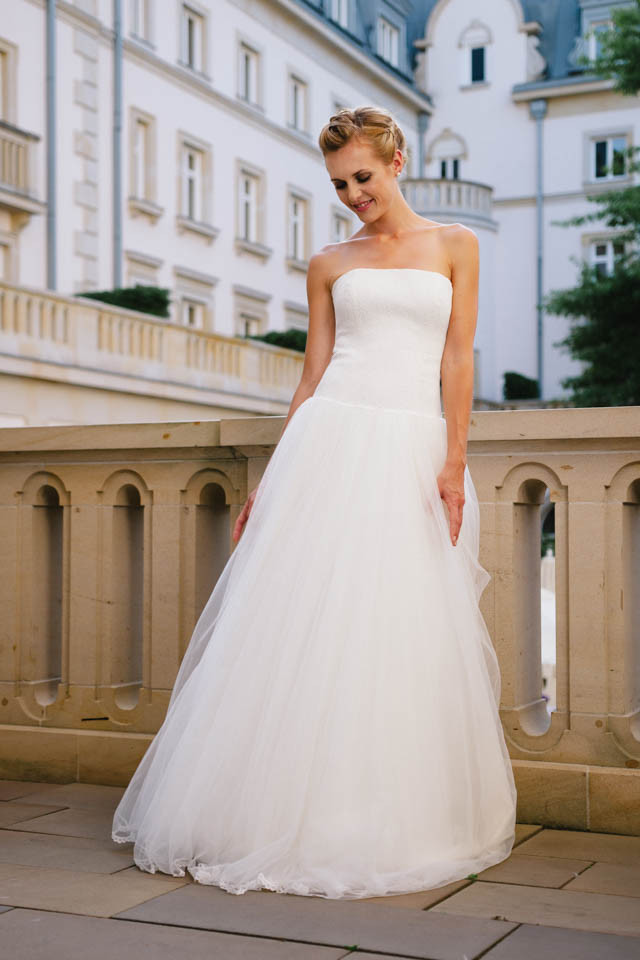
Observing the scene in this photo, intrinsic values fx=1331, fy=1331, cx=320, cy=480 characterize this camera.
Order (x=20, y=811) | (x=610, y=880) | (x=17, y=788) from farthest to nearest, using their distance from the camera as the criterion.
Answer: (x=17, y=788), (x=20, y=811), (x=610, y=880)

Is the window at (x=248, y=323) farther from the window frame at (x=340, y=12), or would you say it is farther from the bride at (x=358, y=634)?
the bride at (x=358, y=634)

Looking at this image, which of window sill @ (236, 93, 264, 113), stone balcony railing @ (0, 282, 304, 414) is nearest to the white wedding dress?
stone balcony railing @ (0, 282, 304, 414)

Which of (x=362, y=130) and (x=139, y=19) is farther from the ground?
(x=139, y=19)

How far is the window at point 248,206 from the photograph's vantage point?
31.2 metres

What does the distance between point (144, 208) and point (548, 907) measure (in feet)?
80.7

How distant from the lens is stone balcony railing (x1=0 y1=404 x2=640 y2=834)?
4219 mm

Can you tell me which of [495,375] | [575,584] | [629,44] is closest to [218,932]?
[575,584]

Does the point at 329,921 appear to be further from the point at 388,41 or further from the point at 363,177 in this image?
the point at 388,41

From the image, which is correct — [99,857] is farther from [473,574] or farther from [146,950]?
[473,574]

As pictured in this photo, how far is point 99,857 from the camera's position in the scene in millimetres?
3740

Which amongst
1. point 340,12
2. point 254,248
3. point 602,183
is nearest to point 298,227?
point 254,248

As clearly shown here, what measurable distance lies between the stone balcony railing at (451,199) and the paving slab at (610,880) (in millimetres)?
33433

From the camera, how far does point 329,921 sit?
3105 millimetres

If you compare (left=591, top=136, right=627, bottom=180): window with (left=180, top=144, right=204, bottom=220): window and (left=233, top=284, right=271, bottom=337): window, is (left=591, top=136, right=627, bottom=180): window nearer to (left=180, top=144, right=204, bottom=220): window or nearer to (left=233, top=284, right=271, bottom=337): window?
(left=233, top=284, right=271, bottom=337): window
